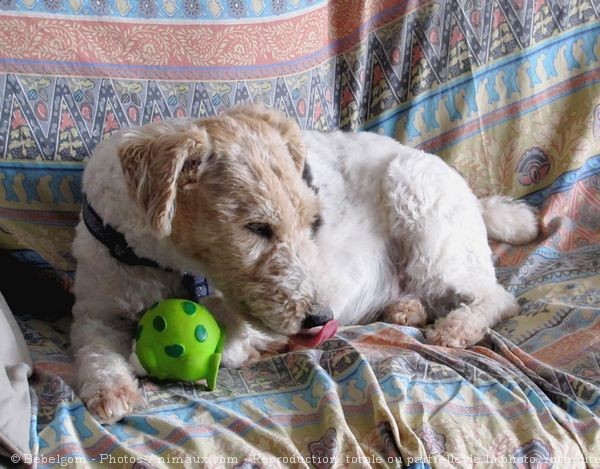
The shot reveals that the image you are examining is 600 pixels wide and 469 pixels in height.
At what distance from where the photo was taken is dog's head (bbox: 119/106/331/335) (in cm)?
197

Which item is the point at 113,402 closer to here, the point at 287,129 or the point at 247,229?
the point at 247,229

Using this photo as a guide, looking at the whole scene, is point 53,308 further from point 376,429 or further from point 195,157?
point 376,429

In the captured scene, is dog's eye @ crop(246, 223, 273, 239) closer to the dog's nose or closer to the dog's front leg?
the dog's nose

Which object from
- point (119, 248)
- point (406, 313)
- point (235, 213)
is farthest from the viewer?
point (406, 313)

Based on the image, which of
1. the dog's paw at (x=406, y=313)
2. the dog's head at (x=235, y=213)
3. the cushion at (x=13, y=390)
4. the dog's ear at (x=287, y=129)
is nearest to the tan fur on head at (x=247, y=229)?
the dog's head at (x=235, y=213)

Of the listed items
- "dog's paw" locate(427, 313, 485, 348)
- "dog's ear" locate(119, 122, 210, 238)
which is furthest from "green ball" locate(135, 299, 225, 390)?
"dog's paw" locate(427, 313, 485, 348)

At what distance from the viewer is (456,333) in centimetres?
237

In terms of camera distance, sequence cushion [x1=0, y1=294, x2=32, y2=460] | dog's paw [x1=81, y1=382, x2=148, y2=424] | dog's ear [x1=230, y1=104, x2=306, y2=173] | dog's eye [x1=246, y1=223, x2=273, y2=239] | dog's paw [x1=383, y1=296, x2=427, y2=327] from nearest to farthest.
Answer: cushion [x1=0, y1=294, x2=32, y2=460] → dog's paw [x1=81, y1=382, x2=148, y2=424] → dog's eye [x1=246, y1=223, x2=273, y2=239] → dog's ear [x1=230, y1=104, x2=306, y2=173] → dog's paw [x1=383, y1=296, x2=427, y2=327]

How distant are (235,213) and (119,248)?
1.23ft

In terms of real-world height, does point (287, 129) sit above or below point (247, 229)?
above

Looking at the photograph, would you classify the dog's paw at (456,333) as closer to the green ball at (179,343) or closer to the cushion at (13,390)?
the green ball at (179,343)

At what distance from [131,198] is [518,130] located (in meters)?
1.79

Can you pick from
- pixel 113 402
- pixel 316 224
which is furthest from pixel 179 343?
pixel 316 224

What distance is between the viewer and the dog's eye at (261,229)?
2.03 m
